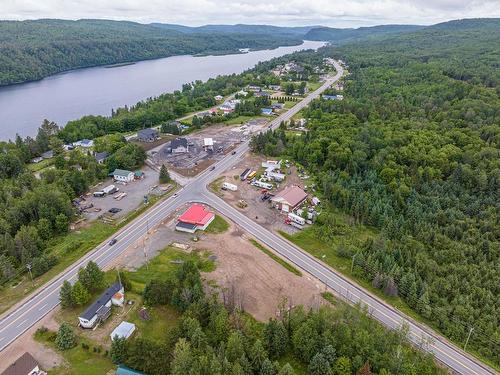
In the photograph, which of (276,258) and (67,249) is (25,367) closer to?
(67,249)

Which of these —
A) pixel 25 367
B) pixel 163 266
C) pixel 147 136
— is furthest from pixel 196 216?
pixel 147 136

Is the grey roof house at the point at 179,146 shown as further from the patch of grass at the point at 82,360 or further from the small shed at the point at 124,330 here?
the patch of grass at the point at 82,360

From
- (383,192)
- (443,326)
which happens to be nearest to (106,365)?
(443,326)

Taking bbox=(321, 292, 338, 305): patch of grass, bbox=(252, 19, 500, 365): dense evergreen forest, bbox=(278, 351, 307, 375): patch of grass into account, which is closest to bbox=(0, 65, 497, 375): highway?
bbox=(321, 292, 338, 305): patch of grass

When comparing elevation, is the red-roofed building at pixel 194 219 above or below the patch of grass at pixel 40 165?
above

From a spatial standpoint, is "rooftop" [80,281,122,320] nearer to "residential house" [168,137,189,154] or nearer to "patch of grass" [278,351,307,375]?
"patch of grass" [278,351,307,375]

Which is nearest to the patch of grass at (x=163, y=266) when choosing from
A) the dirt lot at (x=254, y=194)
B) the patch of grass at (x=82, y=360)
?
the patch of grass at (x=82, y=360)

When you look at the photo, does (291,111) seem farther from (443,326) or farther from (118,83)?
(118,83)
